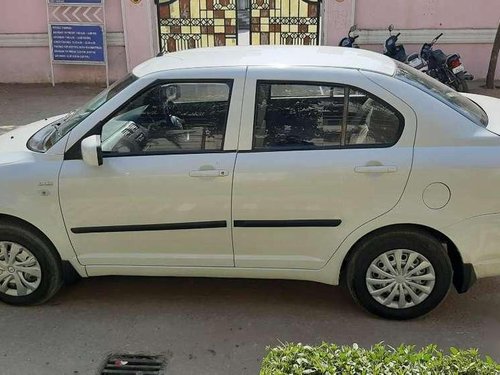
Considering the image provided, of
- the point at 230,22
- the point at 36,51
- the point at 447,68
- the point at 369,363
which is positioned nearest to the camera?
the point at 369,363

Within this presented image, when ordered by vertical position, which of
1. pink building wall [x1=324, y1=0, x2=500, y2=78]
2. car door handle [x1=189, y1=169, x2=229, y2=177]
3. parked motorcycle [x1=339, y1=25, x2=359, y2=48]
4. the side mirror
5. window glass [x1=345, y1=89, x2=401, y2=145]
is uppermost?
pink building wall [x1=324, y1=0, x2=500, y2=78]

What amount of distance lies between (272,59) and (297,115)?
437 mm

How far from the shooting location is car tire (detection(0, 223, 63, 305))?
339cm

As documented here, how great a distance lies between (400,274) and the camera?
3.25 metres

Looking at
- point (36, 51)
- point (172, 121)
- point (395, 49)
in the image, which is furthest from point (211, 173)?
point (36, 51)

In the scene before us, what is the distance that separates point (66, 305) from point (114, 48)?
778 cm

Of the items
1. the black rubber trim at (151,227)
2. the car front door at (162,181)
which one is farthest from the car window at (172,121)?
the black rubber trim at (151,227)

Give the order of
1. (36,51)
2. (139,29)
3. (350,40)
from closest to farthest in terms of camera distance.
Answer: (350,40) → (139,29) → (36,51)

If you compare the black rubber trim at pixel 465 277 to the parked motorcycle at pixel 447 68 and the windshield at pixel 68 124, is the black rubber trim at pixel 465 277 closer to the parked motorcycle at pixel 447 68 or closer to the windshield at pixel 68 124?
the windshield at pixel 68 124

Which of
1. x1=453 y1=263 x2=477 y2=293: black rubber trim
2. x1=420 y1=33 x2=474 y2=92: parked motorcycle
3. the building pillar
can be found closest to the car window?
x1=453 y1=263 x2=477 y2=293: black rubber trim

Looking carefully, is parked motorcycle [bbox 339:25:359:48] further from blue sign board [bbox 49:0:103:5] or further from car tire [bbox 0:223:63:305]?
car tire [bbox 0:223:63:305]

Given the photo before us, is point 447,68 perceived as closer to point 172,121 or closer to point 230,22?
point 230,22

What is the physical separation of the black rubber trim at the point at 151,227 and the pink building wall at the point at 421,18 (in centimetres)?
756

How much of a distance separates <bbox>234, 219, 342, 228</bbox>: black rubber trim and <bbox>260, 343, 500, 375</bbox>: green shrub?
1207 mm
